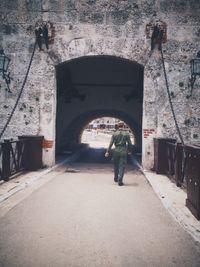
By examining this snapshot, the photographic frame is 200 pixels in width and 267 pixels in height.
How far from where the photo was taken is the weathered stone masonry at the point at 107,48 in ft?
35.8

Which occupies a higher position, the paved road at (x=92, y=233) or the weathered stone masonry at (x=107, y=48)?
the weathered stone masonry at (x=107, y=48)

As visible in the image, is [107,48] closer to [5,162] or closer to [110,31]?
[110,31]

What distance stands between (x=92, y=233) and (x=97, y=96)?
1433 cm

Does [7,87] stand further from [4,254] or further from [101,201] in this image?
[4,254]

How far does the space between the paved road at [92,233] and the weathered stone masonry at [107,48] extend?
425 centimetres

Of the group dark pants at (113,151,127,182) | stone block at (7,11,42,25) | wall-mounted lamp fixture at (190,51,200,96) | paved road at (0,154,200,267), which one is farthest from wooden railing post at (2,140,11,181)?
wall-mounted lamp fixture at (190,51,200,96)

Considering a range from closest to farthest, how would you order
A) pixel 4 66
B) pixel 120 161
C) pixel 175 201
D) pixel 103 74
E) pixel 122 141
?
1. pixel 175 201
2. pixel 120 161
3. pixel 122 141
4. pixel 4 66
5. pixel 103 74

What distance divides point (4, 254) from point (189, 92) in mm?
8712

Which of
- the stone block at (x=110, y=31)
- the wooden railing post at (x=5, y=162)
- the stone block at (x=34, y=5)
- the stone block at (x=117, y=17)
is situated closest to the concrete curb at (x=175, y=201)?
the wooden railing post at (x=5, y=162)

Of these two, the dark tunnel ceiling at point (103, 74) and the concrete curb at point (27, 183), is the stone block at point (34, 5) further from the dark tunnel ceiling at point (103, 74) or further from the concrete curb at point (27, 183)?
the dark tunnel ceiling at point (103, 74)

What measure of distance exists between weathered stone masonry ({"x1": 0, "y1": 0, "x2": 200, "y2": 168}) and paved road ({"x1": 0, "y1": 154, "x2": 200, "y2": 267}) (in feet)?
14.0

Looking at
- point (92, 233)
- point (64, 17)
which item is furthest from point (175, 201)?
point (64, 17)

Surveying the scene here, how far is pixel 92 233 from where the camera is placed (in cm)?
446

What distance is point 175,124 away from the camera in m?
10.8
